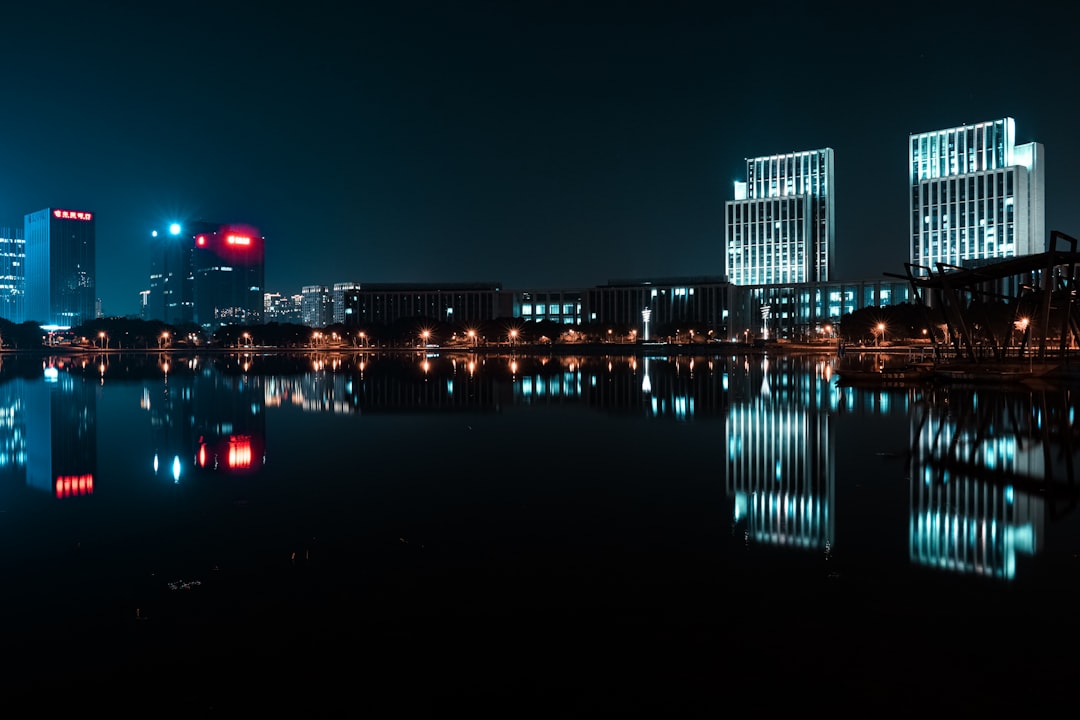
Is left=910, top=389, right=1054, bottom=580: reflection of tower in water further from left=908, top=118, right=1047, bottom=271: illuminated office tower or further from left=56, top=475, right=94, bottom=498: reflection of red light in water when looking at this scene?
left=908, top=118, right=1047, bottom=271: illuminated office tower

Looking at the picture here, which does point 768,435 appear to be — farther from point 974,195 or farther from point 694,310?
point 694,310

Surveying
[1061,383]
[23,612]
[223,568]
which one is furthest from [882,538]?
[1061,383]

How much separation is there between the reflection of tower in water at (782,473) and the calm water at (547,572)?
84 mm

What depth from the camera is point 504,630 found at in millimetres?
7875

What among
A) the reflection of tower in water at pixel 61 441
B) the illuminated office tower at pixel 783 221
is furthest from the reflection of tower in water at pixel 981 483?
the illuminated office tower at pixel 783 221

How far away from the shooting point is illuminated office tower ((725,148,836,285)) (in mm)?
190000

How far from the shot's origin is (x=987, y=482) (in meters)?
14.8

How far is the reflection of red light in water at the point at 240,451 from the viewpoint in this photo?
1820 cm

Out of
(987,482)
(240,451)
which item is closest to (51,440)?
(240,451)

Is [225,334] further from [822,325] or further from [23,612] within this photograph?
[23,612]

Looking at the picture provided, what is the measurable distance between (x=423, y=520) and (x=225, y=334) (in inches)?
6599

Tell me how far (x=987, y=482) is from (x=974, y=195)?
164670 millimetres

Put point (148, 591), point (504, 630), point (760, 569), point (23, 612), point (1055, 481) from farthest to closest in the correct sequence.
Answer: point (1055, 481)
point (760, 569)
point (148, 591)
point (23, 612)
point (504, 630)

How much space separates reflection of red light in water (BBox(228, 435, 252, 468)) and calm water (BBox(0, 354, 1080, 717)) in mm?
115
